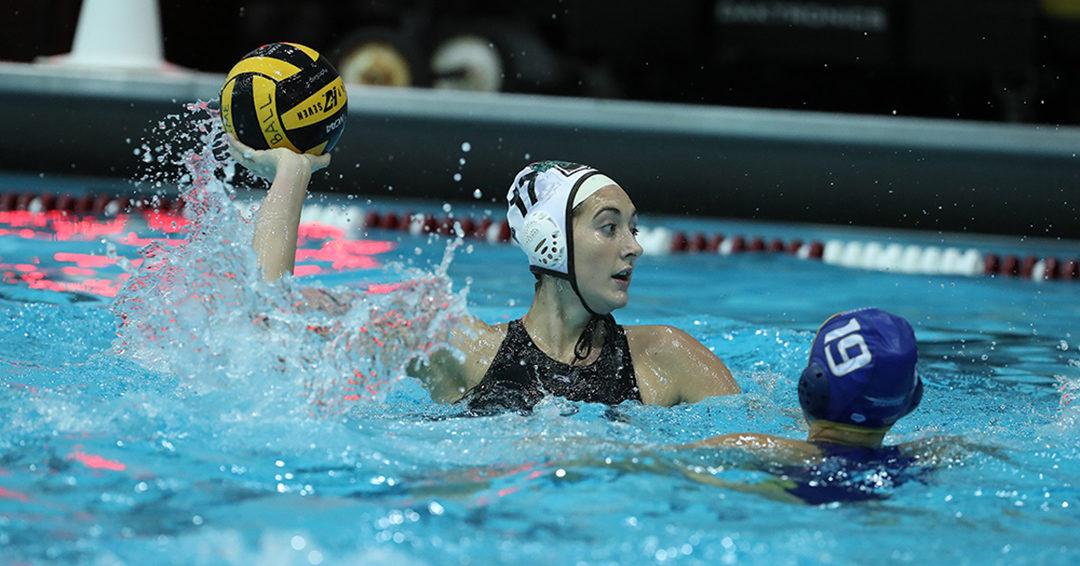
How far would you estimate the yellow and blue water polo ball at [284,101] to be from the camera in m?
2.97

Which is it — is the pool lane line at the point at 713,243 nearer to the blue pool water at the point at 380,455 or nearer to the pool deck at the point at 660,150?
the pool deck at the point at 660,150

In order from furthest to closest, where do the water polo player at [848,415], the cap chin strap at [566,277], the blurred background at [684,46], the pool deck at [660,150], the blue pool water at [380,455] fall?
the blurred background at [684,46] → the pool deck at [660,150] → the cap chin strap at [566,277] → the water polo player at [848,415] → the blue pool water at [380,455]

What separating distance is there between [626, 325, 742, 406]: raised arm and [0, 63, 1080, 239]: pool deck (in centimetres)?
383

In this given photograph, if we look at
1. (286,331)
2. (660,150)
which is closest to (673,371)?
(286,331)

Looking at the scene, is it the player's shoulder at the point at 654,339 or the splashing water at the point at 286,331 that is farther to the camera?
the player's shoulder at the point at 654,339

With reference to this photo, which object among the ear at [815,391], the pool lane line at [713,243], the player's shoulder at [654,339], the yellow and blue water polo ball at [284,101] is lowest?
the pool lane line at [713,243]

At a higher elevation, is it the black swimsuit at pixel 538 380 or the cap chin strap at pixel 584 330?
the cap chin strap at pixel 584 330

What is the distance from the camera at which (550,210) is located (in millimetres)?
2945

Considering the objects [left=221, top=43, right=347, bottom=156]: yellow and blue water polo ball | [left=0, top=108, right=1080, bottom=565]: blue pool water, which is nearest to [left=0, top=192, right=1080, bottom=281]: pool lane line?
[left=0, top=108, right=1080, bottom=565]: blue pool water

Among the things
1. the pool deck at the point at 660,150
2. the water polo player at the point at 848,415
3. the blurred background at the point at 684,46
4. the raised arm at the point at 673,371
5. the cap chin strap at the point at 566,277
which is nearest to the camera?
the water polo player at the point at 848,415

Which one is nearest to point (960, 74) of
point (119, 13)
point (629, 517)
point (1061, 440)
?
point (119, 13)

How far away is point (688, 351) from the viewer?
3107 millimetres

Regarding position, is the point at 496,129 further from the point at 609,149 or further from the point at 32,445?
the point at 32,445

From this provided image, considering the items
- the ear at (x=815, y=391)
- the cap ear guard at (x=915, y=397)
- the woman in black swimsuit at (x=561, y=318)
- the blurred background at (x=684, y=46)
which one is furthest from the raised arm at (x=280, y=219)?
the blurred background at (x=684, y=46)
